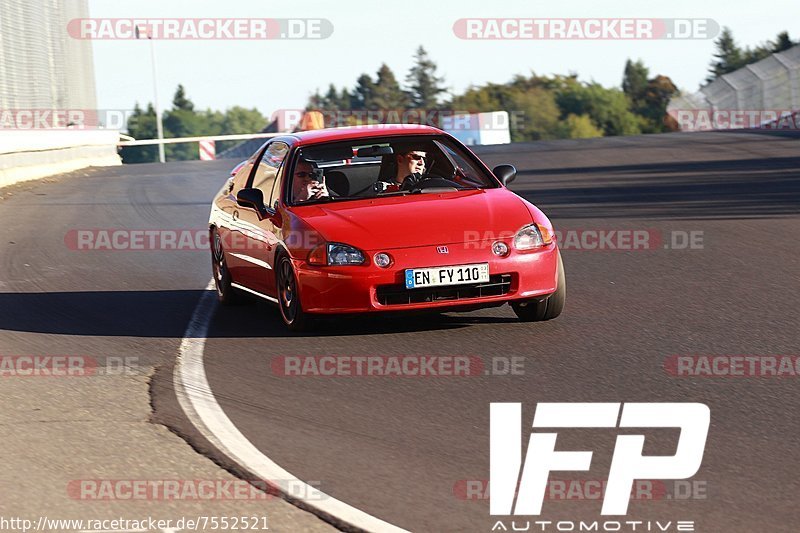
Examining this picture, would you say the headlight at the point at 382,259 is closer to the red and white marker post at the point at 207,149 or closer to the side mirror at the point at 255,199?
the side mirror at the point at 255,199

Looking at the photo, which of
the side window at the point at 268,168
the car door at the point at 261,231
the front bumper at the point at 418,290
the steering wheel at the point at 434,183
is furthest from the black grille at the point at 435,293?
the side window at the point at 268,168

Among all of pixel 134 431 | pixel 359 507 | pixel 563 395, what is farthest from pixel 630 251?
pixel 359 507

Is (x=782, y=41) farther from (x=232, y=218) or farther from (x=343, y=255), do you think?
(x=343, y=255)

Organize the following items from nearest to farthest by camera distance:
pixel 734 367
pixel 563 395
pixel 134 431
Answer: pixel 134 431 → pixel 563 395 → pixel 734 367

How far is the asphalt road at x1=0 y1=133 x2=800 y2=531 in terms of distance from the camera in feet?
17.8

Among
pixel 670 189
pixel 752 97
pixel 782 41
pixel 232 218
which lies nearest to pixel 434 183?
pixel 232 218

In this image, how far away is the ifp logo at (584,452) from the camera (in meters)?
5.18

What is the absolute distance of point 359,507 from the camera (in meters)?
5.12

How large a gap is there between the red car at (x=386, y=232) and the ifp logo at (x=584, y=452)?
6.97ft

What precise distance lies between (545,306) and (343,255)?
57.4 inches

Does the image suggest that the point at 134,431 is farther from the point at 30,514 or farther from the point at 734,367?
the point at 734,367

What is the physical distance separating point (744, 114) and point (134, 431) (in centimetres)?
4128

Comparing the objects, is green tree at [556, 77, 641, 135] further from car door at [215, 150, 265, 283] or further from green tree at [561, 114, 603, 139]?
car door at [215, 150, 265, 283]

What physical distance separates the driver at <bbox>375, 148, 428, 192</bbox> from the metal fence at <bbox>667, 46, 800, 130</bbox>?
105 feet
